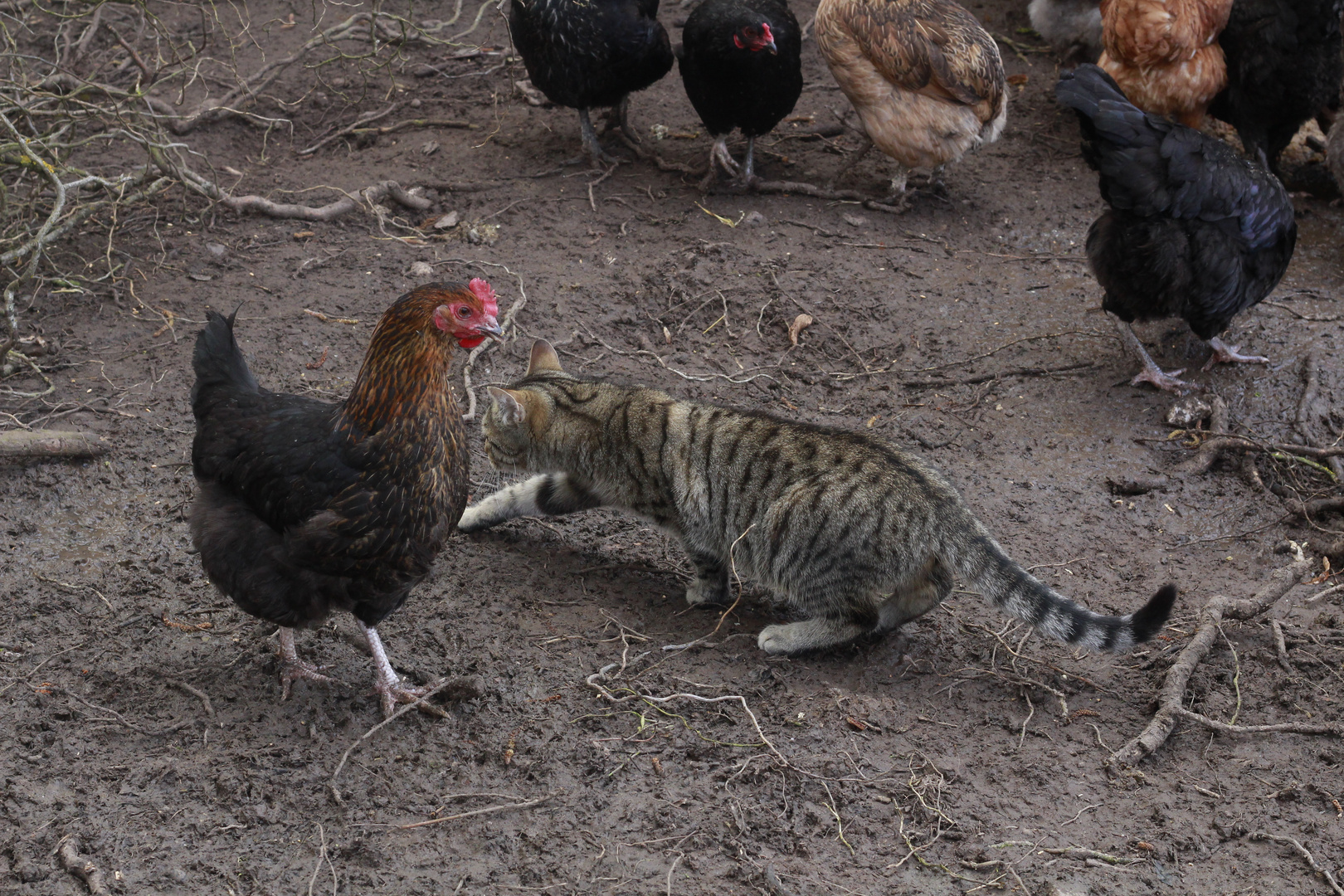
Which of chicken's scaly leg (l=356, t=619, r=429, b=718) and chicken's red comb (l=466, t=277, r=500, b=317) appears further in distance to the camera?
chicken's scaly leg (l=356, t=619, r=429, b=718)

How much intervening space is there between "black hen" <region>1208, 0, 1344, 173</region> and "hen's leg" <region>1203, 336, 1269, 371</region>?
2241 millimetres

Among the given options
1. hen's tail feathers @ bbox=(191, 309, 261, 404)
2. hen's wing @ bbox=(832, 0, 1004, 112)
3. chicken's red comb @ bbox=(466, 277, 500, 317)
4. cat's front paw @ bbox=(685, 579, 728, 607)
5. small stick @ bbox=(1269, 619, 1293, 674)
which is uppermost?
hen's wing @ bbox=(832, 0, 1004, 112)

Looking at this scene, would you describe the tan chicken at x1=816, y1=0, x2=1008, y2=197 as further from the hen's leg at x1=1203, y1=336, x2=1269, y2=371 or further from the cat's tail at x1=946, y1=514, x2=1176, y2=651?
the cat's tail at x1=946, y1=514, x2=1176, y2=651

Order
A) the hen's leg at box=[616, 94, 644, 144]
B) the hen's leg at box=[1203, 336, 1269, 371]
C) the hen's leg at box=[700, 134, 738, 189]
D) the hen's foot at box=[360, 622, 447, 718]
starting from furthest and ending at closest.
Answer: the hen's leg at box=[616, 94, 644, 144], the hen's leg at box=[700, 134, 738, 189], the hen's leg at box=[1203, 336, 1269, 371], the hen's foot at box=[360, 622, 447, 718]

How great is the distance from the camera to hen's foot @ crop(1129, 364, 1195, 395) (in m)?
5.73

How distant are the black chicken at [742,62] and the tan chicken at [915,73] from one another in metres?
0.35

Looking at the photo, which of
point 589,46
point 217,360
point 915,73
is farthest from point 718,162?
point 217,360

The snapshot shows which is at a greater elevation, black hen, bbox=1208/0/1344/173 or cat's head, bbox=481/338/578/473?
black hen, bbox=1208/0/1344/173

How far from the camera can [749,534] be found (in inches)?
162

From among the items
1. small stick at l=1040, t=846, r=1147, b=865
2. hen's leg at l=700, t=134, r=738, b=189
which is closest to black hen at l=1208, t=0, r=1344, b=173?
hen's leg at l=700, t=134, r=738, b=189

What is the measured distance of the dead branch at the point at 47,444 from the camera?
4.54 metres

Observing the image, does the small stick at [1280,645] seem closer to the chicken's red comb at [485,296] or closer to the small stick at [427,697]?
the small stick at [427,697]

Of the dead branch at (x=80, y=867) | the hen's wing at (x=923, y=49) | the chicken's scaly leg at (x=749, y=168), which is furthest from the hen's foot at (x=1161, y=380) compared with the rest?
the dead branch at (x=80, y=867)

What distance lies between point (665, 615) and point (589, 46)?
4.32 meters
